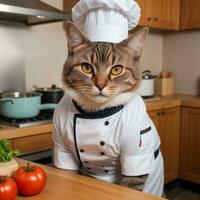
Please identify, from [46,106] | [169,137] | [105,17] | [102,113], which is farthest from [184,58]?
[102,113]

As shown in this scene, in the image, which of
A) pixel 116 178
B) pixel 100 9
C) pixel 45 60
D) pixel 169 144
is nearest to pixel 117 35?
pixel 100 9

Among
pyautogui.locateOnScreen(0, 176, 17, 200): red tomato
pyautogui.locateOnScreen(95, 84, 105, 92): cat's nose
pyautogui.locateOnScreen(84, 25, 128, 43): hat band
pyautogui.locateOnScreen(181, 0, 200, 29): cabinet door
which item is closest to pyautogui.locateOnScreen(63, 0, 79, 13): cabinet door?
pyautogui.locateOnScreen(181, 0, 200, 29): cabinet door

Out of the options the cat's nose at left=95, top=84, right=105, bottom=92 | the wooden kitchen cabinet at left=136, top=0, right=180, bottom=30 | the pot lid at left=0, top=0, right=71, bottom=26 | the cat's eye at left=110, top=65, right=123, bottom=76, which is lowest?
the cat's nose at left=95, top=84, right=105, bottom=92

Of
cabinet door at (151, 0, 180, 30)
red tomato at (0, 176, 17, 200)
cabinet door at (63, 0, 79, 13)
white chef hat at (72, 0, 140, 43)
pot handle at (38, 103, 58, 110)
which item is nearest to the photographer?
red tomato at (0, 176, 17, 200)

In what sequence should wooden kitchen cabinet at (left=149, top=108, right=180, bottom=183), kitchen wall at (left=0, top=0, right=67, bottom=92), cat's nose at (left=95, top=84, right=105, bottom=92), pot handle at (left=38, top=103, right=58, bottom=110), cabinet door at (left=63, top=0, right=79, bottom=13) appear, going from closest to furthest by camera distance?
1. cat's nose at (left=95, top=84, right=105, bottom=92)
2. pot handle at (left=38, top=103, right=58, bottom=110)
3. kitchen wall at (left=0, top=0, right=67, bottom=92)
4. cabinet door at (left=63, top=0, right=79, bottom=13)
5. wooden kitchen cabinet at (left=149, top=108, right=180, bottom=183)

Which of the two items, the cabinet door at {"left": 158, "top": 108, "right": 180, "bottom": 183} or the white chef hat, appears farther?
the cabinet door at {"left": 158, "top": 108, "right": 180, "bottom": 183}

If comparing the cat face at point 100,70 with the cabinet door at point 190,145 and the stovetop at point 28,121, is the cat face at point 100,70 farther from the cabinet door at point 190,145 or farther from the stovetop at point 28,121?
the cabinet door at point 190,145

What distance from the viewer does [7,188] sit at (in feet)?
2.46

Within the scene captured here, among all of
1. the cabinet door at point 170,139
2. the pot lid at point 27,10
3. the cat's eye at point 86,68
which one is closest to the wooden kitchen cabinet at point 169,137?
the cabinet door at point 170,139

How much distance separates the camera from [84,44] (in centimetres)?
104

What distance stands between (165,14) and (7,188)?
243 cm

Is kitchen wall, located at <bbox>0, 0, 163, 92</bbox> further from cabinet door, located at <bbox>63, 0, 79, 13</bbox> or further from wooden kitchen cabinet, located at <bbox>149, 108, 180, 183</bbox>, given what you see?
wooden kitchen cabinet, located at <bbox>149, 108, 180, 183</bbox>

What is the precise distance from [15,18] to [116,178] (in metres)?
1.34

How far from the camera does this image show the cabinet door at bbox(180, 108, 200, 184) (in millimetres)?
2678
